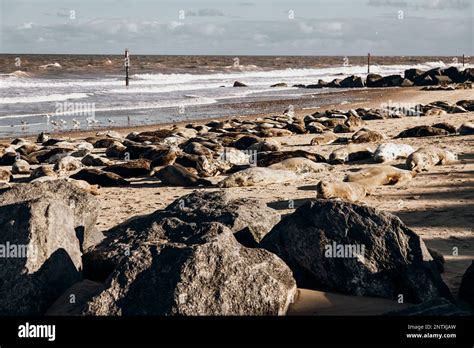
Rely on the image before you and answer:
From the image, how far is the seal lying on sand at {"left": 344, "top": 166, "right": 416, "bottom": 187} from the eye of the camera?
9117mm

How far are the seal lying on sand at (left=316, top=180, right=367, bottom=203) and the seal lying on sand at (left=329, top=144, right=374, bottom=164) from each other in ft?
9.16

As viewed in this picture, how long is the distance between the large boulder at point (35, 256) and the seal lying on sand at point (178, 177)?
182 inches

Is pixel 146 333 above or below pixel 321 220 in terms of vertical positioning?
below

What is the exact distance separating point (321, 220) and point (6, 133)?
15909 millimetres

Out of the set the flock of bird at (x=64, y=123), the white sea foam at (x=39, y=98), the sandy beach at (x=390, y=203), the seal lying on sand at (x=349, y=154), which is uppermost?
the white sea foam at (x=39, y=98)

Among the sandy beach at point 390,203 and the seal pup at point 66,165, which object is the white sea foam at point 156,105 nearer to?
the seal pup at point 66,165

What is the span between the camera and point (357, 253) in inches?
197

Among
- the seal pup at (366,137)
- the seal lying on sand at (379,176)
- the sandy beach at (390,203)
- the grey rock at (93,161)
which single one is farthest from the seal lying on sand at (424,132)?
the grey rock at (93,161)

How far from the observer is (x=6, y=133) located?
63.1 feet

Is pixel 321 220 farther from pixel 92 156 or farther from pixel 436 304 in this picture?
pixel 92 156

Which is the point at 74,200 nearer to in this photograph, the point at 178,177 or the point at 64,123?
the point at 178,177

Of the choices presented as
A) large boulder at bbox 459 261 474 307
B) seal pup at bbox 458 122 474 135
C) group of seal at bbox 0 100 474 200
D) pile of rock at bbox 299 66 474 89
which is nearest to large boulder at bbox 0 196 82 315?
large boulder at bbox 459 261 474 307

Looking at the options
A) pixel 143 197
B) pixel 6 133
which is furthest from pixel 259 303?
pixel 6 133

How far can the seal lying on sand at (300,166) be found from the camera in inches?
412
